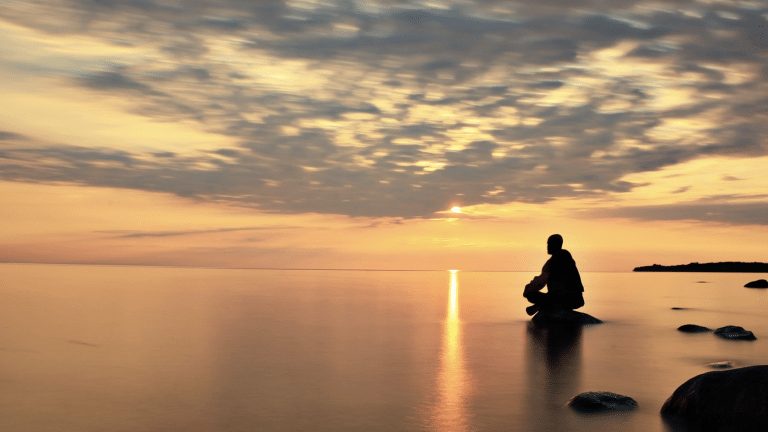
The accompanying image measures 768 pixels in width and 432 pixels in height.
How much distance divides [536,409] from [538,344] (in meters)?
15.0

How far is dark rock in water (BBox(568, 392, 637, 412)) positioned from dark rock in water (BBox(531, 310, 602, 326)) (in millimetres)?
25690

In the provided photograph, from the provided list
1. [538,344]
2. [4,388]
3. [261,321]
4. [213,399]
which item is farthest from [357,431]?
[261,321]

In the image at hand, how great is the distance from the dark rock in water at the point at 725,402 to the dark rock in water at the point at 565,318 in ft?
89.6

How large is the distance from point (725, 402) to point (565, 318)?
2947 centimetres

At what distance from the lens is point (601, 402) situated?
54.1 feet

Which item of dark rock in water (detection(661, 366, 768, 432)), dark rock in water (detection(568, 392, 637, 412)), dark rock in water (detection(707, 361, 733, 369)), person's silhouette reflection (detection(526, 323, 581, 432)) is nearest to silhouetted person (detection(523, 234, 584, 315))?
person's silhouette reflection (detection(526, 323, 581, 432))

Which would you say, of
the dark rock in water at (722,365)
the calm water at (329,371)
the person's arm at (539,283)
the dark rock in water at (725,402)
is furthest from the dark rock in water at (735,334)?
the dark rock in water at (725,402)

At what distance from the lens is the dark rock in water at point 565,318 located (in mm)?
42447

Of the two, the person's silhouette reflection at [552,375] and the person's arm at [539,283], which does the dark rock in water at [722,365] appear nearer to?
the person's silhouette reflection at [552,375]

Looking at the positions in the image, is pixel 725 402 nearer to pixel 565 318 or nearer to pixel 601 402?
pixel 601 402

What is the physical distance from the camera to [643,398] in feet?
61.0

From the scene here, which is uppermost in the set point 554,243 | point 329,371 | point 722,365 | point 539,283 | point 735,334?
point 554,243

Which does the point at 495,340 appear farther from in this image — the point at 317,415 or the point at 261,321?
the point at 317,415

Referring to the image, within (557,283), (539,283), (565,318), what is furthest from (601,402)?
(565,318)
